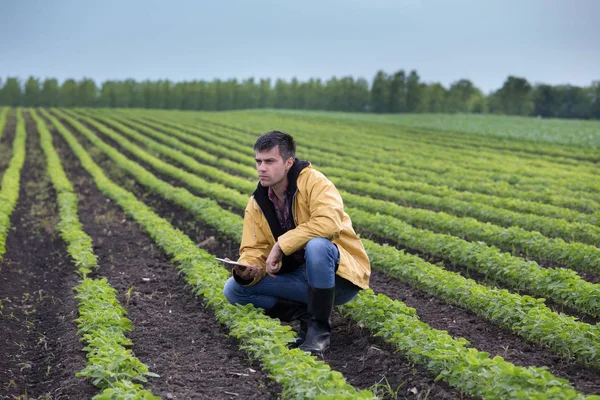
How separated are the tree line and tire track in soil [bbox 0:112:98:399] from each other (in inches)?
3099

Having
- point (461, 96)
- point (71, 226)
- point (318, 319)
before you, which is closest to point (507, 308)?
point (318, 319)

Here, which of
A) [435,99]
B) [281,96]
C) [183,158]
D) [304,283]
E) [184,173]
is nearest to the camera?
[304,283]

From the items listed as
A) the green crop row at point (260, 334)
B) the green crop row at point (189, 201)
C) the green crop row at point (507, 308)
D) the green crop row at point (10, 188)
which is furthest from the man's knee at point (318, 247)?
the green crop row at point (10, 188)

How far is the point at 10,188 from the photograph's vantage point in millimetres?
16250

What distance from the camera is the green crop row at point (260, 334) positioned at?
4.39 metres

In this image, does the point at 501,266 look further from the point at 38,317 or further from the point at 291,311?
the point at 38,317

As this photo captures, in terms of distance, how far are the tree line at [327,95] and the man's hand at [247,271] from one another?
82.6m

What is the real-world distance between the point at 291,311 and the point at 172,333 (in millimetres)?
1260

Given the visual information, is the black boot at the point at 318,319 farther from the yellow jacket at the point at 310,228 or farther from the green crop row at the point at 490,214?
the green crop row at the point at 490,214

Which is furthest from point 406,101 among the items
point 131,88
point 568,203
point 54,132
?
point 568,203

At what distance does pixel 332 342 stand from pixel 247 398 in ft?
4.79

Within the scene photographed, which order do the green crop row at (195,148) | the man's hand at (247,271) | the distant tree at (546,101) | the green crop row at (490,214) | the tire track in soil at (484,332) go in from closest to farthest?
the tire track in soil at (484,332) → the man's hand at (247,271) → the green crop row at (490,214) → the green crop row at (195,148) → the distant tree at (546,101)

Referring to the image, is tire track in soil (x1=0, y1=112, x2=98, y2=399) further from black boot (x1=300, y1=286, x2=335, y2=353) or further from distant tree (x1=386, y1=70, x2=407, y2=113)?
distant tree (x1=386, y1=70, x2=407, y2=113)

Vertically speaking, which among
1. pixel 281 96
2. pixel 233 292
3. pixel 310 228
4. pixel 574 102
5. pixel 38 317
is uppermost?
pixel 281 96
